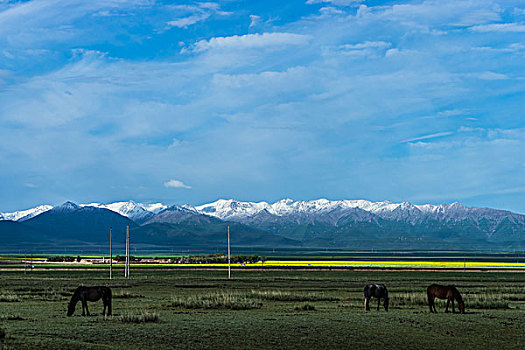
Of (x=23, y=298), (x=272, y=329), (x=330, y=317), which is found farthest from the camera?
(x=23, y=298)

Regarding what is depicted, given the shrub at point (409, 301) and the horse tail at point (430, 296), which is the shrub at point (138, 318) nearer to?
the horse tail at point (430, 296)

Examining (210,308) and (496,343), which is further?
(210,308)

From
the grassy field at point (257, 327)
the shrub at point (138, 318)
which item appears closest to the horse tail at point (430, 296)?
the grassy field at point (257, 327)

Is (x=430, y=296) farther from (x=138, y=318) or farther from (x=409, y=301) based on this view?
(x=138, y=318)

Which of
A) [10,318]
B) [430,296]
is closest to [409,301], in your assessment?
[430,296]

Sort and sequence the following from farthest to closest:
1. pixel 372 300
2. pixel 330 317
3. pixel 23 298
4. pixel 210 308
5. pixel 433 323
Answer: pixel 23 298 < pixel 372 300 < pixel 210 308 < pixel 330 317 < pixel 433 323

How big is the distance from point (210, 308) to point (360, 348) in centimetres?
1467

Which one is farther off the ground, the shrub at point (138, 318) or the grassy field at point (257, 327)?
the shrub at point (138, 318)

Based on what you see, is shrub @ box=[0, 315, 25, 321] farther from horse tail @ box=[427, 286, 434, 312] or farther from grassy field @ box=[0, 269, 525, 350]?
horse tail @ box=[427, 286, 434, 312]

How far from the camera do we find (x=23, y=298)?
142 feet

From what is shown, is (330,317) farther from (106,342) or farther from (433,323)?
(106,342)

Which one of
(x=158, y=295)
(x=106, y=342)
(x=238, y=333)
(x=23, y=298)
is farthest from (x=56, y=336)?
(x=158, y=295)

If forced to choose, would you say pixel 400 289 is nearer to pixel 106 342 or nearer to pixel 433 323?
pixel 433 323

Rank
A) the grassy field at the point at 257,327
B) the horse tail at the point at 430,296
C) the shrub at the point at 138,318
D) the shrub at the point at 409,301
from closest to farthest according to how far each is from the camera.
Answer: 1. the grassy field at the point at 257,327
2. the shrub at the point at 138,318
3. the horse tail at the point at 430,296
4. the shrub at the point at 409,301
